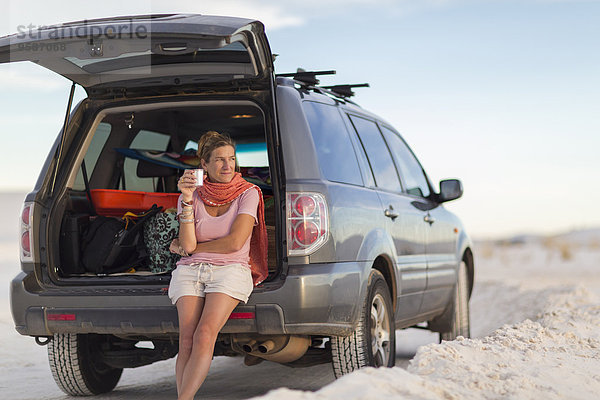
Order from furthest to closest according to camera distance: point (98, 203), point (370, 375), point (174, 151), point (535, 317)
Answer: point (535, 317) < point (174, 151) < point (98, 203) < point (370, 375)

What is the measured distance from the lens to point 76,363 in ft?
18.5

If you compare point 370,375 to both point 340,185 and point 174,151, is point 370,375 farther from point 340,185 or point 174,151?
point 174,151

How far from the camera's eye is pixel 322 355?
546 centimetres

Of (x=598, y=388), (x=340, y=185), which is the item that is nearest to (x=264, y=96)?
(x=340, y=185)

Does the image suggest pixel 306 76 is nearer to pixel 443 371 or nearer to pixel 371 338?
pixel 371 338

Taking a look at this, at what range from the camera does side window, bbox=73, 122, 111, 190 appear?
19.2 feet

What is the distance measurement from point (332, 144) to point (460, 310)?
123 inches

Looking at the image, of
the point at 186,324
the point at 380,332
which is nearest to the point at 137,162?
the point at 186,324

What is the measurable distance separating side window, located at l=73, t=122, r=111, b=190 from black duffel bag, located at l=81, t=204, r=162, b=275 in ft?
1.03

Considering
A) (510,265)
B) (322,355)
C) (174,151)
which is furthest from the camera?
(510,265)

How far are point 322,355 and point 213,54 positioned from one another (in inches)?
78.8

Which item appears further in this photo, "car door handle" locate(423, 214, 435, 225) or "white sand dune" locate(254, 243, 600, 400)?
"car door handle" locate(423, 214, 435, 225)

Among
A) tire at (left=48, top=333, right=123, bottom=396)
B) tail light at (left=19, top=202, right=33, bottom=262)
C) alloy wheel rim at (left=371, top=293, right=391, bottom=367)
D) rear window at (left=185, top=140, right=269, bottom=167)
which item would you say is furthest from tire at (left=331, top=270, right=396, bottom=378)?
rear window at (left=185, top=140, right=269, bottom=167)

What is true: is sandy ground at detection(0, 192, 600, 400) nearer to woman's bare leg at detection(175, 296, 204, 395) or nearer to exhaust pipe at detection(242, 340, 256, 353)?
exhaust pipe at detection(242, 340, 256, 353)
